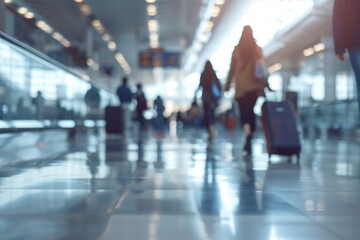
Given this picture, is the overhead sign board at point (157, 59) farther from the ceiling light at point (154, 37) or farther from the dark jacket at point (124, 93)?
the dark jacket at point (124, 93)

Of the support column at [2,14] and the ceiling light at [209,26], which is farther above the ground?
the ceiling light at [209,26]

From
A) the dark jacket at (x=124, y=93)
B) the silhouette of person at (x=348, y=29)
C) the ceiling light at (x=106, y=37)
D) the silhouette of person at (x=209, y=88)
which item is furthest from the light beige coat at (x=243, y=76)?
the ceiling light at (x=106, y=37)

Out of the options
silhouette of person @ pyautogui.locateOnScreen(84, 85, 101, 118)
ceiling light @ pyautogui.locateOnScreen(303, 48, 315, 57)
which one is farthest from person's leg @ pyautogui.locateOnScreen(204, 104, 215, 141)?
ceiling light @ pyautogui.locateOnScreen(303, 48, 315, 57)

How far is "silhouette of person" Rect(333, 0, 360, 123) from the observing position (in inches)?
228

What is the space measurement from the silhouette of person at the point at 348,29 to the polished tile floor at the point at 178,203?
1289 millimetres

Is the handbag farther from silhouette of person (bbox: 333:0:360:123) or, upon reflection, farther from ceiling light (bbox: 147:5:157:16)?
ceiling light (bbox: 147:5:157:16)

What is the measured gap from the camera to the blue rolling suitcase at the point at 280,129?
Answer: 296 inches

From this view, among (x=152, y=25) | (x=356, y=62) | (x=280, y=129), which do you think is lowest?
(x=280, y=129)

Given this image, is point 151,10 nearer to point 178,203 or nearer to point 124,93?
point 124,93

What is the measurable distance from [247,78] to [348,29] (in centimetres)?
286

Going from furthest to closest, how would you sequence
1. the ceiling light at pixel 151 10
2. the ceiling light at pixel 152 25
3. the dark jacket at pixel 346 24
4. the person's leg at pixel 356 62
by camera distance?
the ceiling light at pixel 152 25 → the ceiling light at pixel 151 10 → the person's leg at pixel 356 62 → the dark jacket at pixel 346 24

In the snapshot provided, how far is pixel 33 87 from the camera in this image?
10.3 m

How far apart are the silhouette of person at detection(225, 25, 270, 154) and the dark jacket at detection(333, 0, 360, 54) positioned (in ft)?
8.32

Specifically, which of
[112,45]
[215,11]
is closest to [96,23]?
[215,11]
